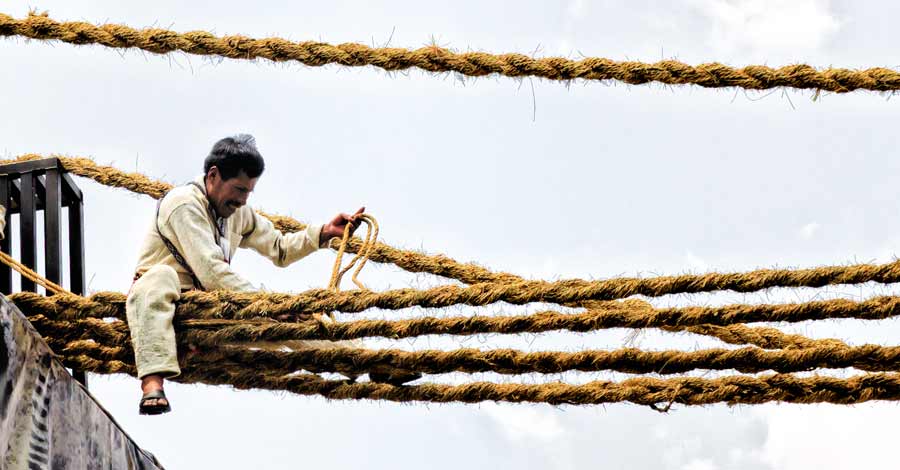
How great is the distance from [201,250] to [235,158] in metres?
0.38

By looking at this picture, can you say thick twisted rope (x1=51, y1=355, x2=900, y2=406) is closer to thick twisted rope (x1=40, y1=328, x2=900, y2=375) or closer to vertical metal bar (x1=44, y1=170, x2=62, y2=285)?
thick twisted rope (x1=40, y1=328, x2=900, y2=375)

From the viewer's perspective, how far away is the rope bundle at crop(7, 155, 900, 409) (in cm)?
455

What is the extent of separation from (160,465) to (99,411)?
2.82 ft

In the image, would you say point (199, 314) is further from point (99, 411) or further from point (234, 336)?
point (99, 411)

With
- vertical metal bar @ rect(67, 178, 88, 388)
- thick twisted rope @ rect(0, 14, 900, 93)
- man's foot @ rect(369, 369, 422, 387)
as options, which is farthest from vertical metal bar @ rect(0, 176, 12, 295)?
man's foot @ rect(369, 369, 422, 387)

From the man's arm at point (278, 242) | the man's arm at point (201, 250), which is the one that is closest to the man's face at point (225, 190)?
the man's arm at point (201, 250)

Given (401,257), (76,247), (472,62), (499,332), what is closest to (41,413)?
(499,332)

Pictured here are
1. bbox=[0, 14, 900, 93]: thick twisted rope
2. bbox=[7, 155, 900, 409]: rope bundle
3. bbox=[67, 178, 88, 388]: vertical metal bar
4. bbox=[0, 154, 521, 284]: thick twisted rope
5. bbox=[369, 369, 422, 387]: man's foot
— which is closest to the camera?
bbox=[7, 155, 900, 409]: rope bundle

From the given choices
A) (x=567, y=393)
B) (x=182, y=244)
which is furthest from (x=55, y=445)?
(x=567, y=393)

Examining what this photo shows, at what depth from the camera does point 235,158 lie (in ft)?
17.6

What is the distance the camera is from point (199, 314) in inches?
192

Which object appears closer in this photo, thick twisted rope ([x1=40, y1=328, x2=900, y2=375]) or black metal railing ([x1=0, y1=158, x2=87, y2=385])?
thick twisted rope ([x1=40, y1=328, x2=900, y2=375])

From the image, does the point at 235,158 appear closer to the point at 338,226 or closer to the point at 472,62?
the point at 338,226

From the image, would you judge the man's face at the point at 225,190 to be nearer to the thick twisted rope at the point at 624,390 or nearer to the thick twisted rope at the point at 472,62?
the thick twisted rope at the point at 472,62
